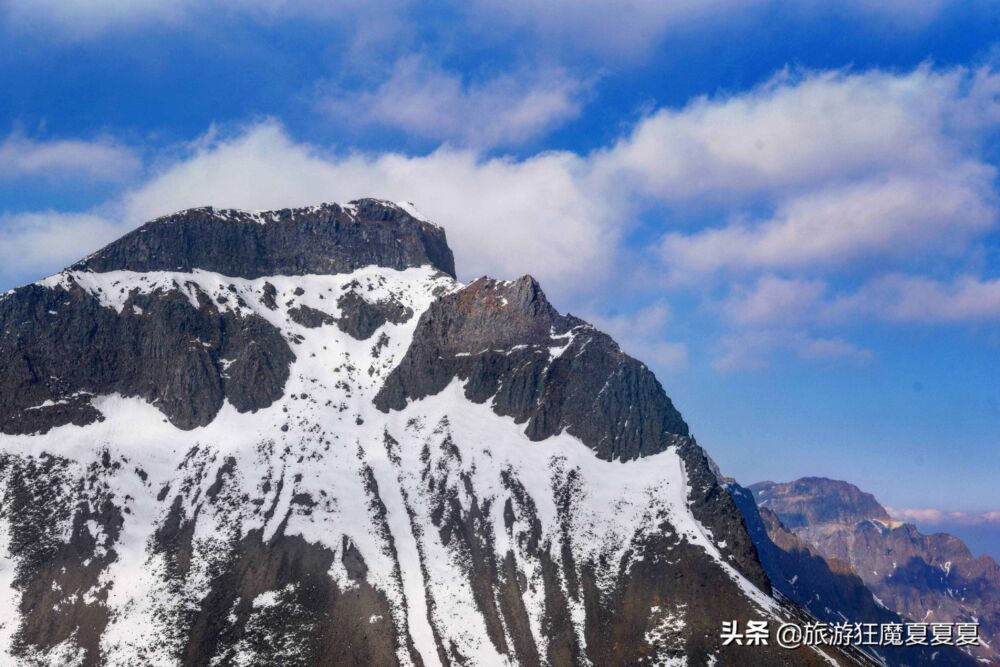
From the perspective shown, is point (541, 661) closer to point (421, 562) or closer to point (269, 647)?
point (421, 562)

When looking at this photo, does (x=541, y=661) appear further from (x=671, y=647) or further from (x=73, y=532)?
(x=73, y=532)

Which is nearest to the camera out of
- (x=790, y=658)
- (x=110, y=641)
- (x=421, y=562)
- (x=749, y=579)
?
(x=790, y=658)

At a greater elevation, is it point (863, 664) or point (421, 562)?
point (421, 562)

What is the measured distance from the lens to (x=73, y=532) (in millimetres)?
199750

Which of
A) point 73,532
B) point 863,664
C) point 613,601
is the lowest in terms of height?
point 863,664

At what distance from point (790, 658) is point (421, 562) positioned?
78.6 meters

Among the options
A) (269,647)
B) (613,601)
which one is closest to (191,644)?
(269,647)

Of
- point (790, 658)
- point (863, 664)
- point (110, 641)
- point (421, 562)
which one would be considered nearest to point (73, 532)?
point (110, 641)

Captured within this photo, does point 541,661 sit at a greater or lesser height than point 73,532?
lesser

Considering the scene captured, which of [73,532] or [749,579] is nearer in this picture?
[749,579]

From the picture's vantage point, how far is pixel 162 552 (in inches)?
7820

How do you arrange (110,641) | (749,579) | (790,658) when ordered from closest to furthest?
1. (790,658)
2. (110,641)
3. (749,579)

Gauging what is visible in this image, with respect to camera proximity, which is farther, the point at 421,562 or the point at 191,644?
the point at 421,562

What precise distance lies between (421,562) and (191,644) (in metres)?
49.5
